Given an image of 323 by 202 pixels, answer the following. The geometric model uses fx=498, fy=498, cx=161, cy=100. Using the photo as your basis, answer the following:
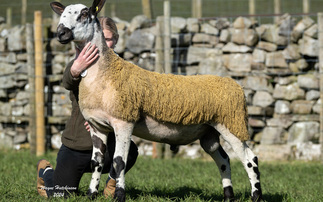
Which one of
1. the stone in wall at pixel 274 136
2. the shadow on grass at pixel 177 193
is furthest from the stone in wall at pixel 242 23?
the shadow on grass at pixel 177 193

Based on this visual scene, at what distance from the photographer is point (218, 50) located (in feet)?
31.7

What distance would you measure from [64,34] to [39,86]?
18.9 feet

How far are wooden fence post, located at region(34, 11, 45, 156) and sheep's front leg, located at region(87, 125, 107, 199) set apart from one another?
16.9 feet

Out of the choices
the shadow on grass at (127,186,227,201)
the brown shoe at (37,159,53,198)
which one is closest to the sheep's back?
the shadow on grass at (127,186,227,201)

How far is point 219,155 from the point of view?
5176 millimetres

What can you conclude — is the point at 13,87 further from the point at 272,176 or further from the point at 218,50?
the point at 272,176

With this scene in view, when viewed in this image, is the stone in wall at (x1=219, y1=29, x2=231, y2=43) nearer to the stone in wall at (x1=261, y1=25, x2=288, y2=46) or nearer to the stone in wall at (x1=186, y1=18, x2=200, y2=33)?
the stone in wall at (x1=186, y1=18, x2=200, y2=33)

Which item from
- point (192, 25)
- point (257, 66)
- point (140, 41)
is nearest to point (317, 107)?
point (257, 66)

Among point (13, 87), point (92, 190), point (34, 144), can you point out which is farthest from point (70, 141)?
point (13, 87)

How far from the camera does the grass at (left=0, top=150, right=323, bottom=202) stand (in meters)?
5.41

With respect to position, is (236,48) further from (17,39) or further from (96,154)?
(96,154)

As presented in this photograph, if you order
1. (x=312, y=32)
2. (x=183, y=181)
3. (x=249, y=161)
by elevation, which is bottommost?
(x=183, y=181)

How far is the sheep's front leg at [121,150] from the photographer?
14.2ft

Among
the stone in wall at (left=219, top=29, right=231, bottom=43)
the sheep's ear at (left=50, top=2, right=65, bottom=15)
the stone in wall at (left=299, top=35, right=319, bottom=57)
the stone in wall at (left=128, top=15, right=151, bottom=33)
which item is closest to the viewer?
the sheep's ear at (left=50, top=2, right=65, bottom=15)
